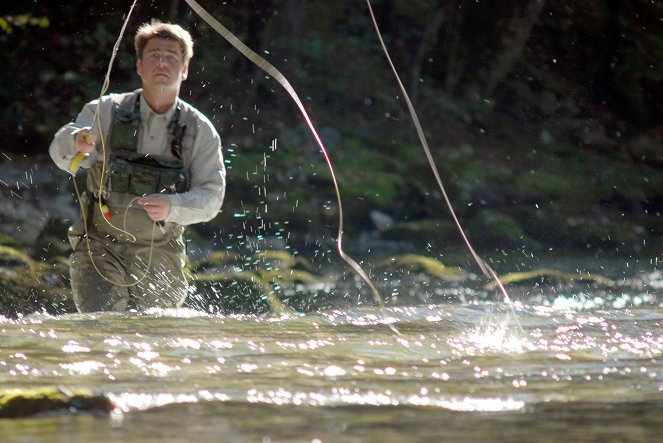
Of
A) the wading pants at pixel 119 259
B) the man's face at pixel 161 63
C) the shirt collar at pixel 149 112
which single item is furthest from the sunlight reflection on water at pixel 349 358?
the man's face at pixel 161 63

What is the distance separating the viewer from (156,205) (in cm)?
621

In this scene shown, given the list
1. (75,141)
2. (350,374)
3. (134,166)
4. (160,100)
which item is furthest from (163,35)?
(350,374)

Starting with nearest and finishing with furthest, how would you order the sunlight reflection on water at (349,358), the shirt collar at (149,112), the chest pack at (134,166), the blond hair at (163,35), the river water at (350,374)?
the river water at (350,374) < the sunlight reflection on water at (349,358) < the chest pack at (134,166) < the shirt collar at (149,112) < the blond hair at (163,35)

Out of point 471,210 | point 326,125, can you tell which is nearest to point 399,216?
point 471,210

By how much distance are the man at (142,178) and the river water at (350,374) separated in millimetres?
223

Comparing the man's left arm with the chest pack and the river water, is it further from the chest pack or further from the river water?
the river water

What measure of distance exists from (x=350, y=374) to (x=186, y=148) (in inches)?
81.8

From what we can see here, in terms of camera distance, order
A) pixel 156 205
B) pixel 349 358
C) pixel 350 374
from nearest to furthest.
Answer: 1. pixel 350 374
2. pixel 349 358
3. pixel 156 205

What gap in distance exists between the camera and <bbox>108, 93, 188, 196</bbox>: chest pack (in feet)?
21.0

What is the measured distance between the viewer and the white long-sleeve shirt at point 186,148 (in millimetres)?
6414

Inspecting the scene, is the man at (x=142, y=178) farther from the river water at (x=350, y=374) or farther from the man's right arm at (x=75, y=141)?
the river water at (x=350, y=374)

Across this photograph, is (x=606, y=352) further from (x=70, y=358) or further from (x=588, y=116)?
(x=588, y=116)

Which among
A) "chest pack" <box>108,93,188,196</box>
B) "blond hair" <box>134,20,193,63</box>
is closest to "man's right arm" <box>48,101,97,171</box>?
"chest pack" <box>108,93,188,196</box>

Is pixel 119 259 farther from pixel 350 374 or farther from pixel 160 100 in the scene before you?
pixel 350 374
